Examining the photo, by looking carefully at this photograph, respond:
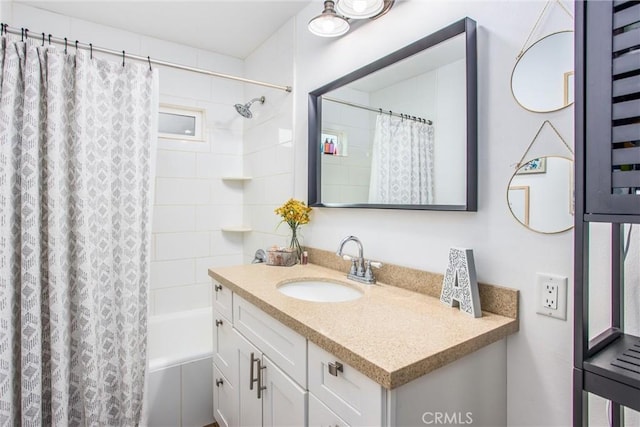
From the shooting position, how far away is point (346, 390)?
86 cm

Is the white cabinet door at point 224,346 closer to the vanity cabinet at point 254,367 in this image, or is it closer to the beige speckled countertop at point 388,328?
the vanity cabinet at point 254,367

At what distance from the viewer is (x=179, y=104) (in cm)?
245

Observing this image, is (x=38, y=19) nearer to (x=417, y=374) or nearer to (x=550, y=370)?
(x=417, y=374)

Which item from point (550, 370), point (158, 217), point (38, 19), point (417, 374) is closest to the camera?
point (417, 374)

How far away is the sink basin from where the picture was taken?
1506 mm

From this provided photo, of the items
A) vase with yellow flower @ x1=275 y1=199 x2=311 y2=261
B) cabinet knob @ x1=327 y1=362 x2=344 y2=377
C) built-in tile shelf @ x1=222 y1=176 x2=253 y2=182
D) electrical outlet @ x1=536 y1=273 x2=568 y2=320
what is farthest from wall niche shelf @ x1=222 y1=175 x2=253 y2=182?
electrical outlet @ x1=536 y1=273 x2=568 y2=320

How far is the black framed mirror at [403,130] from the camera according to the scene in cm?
116

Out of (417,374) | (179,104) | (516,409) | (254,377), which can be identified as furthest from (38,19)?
(516,409)

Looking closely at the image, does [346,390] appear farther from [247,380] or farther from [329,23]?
[329,23]

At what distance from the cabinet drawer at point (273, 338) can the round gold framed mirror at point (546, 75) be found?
0.97 meters

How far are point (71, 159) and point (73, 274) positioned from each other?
1.73 ft

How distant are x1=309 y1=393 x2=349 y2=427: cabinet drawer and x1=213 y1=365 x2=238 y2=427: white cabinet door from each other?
65cm

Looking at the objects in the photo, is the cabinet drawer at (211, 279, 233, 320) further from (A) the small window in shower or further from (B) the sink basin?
(A) the small window in shower

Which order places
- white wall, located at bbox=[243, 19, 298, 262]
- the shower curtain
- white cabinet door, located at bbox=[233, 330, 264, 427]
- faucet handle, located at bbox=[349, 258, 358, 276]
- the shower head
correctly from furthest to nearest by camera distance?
the shower head < white wall, located at bbox=[243, 19, 298, 262] < faucet handle, located at bbox=[349, 258, 358, 276] < the shower curtain < white cabinet door, located at bbox=[233, 330, 264, 427]
